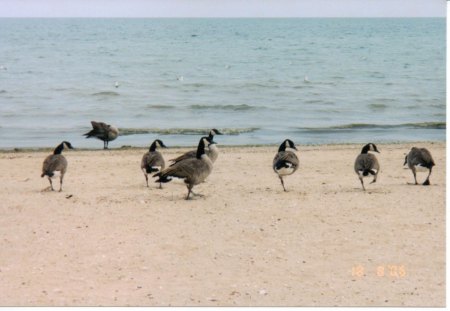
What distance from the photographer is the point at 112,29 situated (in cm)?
7031

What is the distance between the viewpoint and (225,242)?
9203mm

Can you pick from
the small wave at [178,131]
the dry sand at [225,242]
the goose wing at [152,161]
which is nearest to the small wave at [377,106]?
the small wave at [178,131]

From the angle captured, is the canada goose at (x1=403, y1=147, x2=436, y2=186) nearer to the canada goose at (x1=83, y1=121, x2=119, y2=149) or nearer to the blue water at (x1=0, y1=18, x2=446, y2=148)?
the blue water at (x1=0, y1=18, x2=446, y2=148)

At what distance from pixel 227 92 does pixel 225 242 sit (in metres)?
24.7

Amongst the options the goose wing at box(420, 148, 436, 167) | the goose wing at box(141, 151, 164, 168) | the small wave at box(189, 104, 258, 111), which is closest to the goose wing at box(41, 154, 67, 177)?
the goose wing at box(141, 151, 164, 168)

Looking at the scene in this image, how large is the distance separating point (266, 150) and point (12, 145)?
7.11 metres

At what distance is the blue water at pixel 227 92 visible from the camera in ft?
74.8

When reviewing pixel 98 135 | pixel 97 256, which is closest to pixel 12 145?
pixel 98 135

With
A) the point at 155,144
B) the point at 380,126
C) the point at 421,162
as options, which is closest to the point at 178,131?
the point at 380,126
